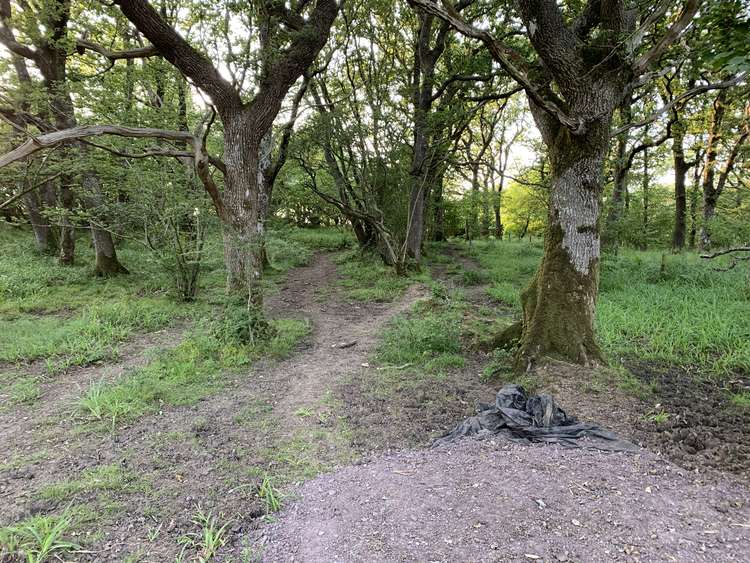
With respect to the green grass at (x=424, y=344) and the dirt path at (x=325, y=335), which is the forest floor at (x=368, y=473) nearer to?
the dirt path at (x=325, y=335)

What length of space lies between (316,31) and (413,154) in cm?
509

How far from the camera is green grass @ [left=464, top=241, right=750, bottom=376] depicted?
14.5ft

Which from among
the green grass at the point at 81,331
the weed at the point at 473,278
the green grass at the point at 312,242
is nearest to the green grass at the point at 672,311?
the weed at the point at 473,278

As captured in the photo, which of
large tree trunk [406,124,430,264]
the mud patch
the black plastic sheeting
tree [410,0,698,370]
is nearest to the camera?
the mud patch

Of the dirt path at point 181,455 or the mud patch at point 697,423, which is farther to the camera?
the mud patch at point 697,423

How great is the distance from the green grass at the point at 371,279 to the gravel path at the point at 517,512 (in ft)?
18.4

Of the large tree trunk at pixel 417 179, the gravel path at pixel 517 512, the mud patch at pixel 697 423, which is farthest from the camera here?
the large tree trunk at pixel 417 179

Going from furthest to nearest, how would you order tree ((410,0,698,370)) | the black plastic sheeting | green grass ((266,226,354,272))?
green grass ((266,226,354,272)) < tree ((410,0,698,370)) < the black plastic sheeting

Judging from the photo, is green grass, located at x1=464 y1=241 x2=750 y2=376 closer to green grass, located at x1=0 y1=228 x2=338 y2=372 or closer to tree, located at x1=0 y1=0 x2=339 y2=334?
green grass, located at x1=0 y1=228 x2=338 y2=372

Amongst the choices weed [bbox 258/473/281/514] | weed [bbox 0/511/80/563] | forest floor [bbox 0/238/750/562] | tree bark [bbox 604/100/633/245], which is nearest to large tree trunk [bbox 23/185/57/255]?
forest floor [bbox 0/238/750/562]

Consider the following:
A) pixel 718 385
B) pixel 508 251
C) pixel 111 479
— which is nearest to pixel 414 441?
pixel 111 479

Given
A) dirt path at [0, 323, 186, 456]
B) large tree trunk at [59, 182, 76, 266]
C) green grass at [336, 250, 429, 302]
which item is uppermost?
large tree trunk at [59, 182, 76, 266]

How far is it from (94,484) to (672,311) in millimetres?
7137

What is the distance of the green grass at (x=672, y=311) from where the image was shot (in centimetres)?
442
